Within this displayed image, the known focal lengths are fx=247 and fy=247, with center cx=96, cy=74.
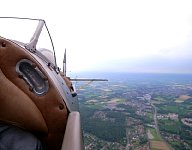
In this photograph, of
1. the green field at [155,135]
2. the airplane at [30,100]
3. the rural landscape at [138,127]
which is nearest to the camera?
the airplane at [30,100]

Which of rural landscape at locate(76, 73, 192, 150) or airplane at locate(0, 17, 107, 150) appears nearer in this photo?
airplane at locate(0, 17, 107, 150)

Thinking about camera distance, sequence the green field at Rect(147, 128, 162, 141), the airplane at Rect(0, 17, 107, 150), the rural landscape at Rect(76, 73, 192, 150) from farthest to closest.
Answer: the green field at Rect(147, 128, 162, 141) → the rural landscape at Rect(76, 73, 192, 150) → the airplane at Rect(0, 17, 107, 150)

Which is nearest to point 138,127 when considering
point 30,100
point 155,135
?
point 155,135

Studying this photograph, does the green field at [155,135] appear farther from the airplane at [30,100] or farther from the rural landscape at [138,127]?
the airplane at [30,100]

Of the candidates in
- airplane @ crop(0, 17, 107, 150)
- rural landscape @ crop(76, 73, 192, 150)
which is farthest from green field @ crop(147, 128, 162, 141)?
airplane @ crop(0, 17, 107, 150)

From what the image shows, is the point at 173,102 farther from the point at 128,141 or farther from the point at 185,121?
the point at 128,141

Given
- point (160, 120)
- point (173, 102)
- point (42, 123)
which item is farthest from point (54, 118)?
point (173, 102)

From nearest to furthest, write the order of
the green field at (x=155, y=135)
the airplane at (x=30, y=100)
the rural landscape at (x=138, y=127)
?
1. the airplane at (x=30, y=100)
2. the rural landscape at (x=138, y=127)
3. the green field at (x=155, y=135)

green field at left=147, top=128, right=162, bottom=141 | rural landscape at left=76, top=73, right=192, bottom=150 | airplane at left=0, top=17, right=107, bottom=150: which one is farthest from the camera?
green field at left=147, top=128, right=162, bottom=141

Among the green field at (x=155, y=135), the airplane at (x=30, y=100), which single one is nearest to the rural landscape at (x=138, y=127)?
the green field at (x=155, y=135)

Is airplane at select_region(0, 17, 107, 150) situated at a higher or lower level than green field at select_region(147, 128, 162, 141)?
higher

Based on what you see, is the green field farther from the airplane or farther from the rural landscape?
the airplane
